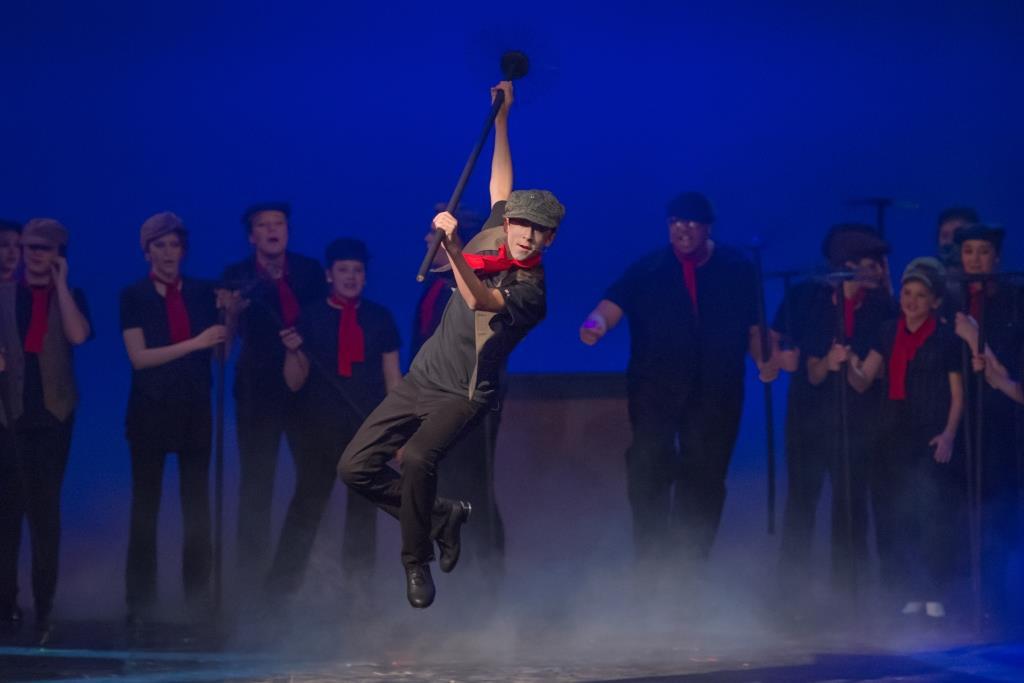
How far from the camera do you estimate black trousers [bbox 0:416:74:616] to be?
19.6 ft

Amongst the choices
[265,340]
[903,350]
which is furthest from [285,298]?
[903,350]

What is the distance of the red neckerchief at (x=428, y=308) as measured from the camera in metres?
6.11

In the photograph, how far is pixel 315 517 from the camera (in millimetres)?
6250

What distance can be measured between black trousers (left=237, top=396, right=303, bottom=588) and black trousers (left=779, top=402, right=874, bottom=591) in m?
2.39

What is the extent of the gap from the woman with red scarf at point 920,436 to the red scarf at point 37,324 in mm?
3748

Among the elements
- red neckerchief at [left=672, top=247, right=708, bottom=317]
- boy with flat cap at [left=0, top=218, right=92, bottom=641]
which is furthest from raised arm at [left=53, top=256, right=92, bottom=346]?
red neckerchief at [left=672, top=247, right=708, bottom=317]

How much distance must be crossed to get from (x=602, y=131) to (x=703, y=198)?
2.67ft

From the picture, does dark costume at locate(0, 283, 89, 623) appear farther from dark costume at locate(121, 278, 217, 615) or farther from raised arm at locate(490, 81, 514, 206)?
raised arm at locate(490, 81, 514, 206)

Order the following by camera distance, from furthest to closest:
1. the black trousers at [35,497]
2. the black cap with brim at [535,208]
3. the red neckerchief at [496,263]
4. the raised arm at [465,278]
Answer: the black trousers at [35,497]
the red neckerchief at [496,263]
the black cap with brim at [535,208]
the raised arm at [465,278]

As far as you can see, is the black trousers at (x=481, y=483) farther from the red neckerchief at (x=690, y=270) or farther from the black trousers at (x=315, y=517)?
the red neckerchief at (x=690, y=270)

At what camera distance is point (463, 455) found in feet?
20.5

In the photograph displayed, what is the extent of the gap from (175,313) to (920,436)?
345 cm

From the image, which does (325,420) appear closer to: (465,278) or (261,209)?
(261,209)

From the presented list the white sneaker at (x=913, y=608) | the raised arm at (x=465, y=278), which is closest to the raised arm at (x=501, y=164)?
the raised arm at (x=465, y=278)
